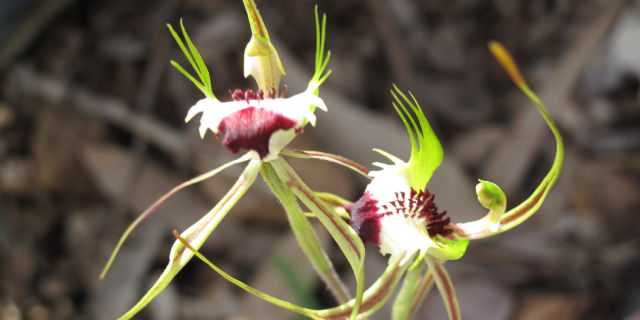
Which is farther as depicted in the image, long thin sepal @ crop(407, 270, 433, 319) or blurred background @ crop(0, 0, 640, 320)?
blurred background @ crop(0, 0, 640, 320)

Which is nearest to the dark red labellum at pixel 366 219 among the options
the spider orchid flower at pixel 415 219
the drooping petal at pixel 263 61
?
the spider orchid flower at pixel 415 219

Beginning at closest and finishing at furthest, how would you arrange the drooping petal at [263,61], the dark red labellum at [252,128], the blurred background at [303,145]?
the dark red labellum at [252,128] → the drooping petal at [263,61] → the blurred background at [303,145]

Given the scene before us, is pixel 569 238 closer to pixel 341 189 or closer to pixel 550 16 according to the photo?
pixel 341 189

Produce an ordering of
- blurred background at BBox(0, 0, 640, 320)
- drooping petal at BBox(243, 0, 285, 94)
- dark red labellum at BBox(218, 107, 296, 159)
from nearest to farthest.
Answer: dark red labellum at BBox(218, 107, 296, 159), drooping petal at BBox(243, 0, 285, 94), blurred background at BBox(0, 0, 640, 320)

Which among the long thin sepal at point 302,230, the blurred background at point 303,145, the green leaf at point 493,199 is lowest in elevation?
the long thin sepal at point 302,230

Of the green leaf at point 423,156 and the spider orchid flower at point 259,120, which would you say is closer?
the spider orchid flower at point 259,120

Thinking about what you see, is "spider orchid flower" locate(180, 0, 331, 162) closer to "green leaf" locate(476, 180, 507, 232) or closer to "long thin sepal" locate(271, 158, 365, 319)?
"long thin sepal" locate(271, 158, 365, 319)

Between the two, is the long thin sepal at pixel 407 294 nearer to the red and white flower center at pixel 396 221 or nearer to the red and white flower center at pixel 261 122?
the red and white flower center at pixel 396 221

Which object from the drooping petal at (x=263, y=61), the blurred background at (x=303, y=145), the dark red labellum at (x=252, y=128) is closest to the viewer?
the dark red labellum at (x=252, y=128)

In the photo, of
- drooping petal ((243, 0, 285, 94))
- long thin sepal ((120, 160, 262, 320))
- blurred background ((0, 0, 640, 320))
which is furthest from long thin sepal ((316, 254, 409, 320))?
Result: blurred background ((0, 0, 640, 320))
